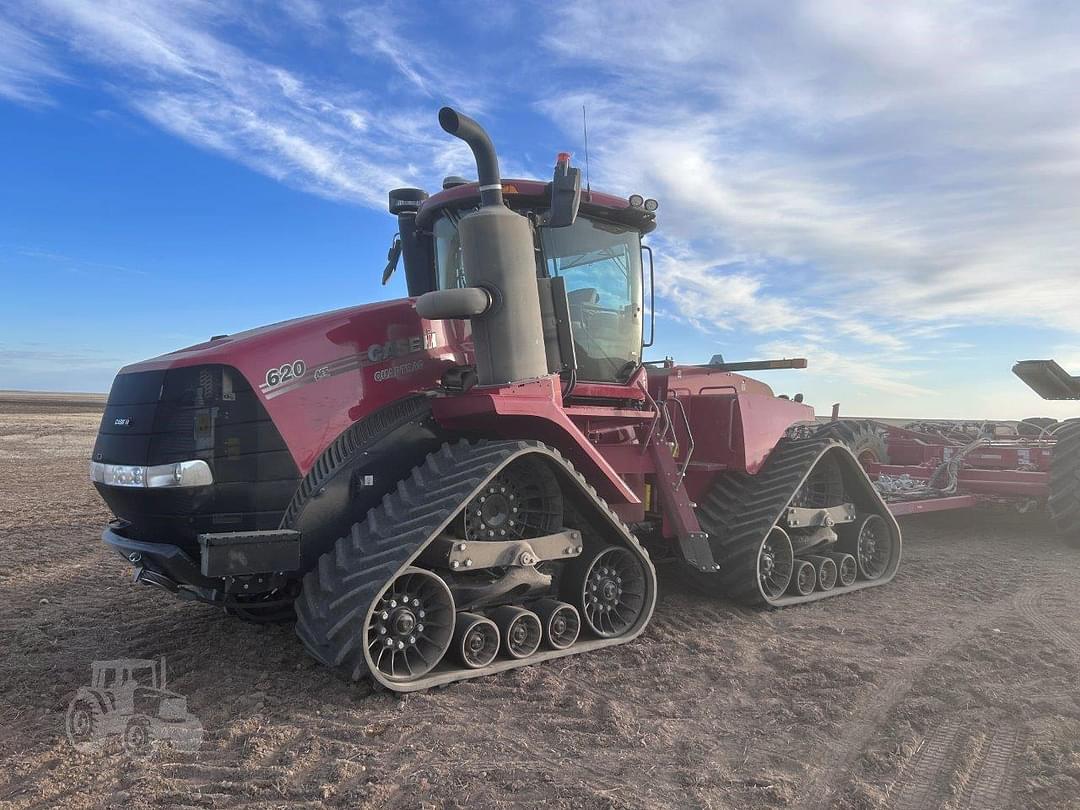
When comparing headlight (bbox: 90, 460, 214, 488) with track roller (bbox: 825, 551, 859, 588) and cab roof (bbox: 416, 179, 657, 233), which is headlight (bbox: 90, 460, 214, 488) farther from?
track roller (bbox: 825, 551, 859, 588)

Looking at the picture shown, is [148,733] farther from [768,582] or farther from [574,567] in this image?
[768,582]

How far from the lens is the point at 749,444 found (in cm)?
645

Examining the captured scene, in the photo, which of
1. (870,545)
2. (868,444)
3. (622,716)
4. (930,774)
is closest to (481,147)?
(622,716)

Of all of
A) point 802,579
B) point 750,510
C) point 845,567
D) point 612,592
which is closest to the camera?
point 612,592

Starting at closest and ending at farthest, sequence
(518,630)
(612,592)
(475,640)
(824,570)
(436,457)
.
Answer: (475,640)
(436,457)
(518,630)
(612,592)
(824,570)

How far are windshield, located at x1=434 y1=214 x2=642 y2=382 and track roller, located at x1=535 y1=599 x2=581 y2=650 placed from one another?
170 centimetres

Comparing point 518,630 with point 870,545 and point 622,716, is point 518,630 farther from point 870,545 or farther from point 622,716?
point 870,545

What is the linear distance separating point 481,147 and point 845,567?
4907mm

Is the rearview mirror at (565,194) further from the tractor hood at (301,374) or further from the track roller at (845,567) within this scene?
the track roller at (845,567)

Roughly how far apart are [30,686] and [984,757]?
15.9 feet

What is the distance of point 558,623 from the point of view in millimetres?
4695

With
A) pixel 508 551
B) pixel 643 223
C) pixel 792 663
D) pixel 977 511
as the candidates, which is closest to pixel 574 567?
pixel 508 551

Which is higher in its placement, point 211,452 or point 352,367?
point 352,367

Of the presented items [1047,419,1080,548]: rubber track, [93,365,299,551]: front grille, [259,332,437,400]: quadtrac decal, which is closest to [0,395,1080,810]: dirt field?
Answer: [93,365,299,551]: front grille
